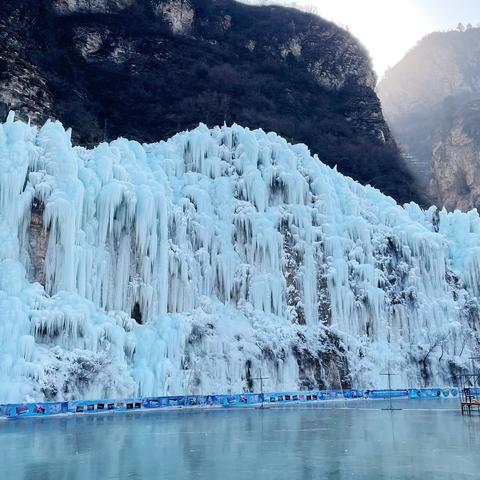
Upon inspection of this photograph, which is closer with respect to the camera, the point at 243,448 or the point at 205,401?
the point at 243,448

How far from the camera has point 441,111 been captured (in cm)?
11112

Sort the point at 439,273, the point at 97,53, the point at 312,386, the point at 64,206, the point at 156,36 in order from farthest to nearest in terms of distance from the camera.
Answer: the point at 156,36, the point at 97,53, the point at 439,273, the point at 312,386, the point at 64,206

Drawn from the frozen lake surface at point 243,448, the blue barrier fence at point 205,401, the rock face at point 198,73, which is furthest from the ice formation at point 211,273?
the rock face at point 198,73

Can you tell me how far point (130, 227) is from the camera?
33.5m

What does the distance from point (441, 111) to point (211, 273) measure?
8776cm

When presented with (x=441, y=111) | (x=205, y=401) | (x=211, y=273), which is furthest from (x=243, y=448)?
(x=441, y=111)

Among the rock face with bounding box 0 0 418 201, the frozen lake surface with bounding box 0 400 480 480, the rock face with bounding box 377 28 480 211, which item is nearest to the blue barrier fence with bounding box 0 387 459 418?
the frozen lake surface with bounding box 0 400 480 480

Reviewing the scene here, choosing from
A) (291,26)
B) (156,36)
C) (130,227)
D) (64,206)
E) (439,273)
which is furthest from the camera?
(291,26)

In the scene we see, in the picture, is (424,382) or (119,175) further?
(424,382)

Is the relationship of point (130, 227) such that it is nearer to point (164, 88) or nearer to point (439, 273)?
point (439, 273)

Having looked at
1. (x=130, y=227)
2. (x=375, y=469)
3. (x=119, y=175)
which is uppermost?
(x=119, y=175)

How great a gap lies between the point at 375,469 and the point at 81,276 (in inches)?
876

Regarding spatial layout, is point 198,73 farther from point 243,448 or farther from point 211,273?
point 243,448

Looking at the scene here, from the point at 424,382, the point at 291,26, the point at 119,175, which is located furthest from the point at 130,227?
the point at 291,26
